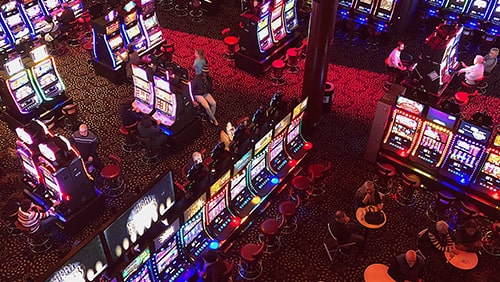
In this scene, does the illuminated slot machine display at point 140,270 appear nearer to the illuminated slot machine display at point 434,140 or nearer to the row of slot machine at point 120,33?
the illuminated slot machine display at point 434,140

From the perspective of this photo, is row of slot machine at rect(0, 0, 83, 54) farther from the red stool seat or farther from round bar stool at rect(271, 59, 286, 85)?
the red stool seat

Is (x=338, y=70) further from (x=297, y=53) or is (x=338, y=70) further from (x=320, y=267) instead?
(x=320, y=267)

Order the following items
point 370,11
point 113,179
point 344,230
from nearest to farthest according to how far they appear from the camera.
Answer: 1. point 344,230
2. point 113,179
3. point 370,11

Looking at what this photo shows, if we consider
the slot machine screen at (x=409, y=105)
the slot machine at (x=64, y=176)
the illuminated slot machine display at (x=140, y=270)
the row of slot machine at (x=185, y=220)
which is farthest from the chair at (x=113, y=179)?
the slot machine screen at (x=409, y=105)

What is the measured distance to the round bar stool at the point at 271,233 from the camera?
10430 millimetres

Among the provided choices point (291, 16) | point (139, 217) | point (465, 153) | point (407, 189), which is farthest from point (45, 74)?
point (465, 153)

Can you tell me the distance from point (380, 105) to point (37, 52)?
345 inches

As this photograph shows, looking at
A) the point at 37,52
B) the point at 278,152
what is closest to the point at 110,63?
the point at 37,52

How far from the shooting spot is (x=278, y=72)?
1573cm

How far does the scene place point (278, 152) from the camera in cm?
1207

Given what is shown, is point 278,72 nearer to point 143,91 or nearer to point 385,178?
point 143,91

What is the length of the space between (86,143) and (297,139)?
5.03 metres

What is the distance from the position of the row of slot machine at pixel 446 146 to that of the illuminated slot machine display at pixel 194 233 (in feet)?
17.3

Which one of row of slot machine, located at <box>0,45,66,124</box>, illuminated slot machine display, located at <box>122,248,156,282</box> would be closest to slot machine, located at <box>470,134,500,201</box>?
illuminated slot machine display, located at <box>122,248,156,282</box>
